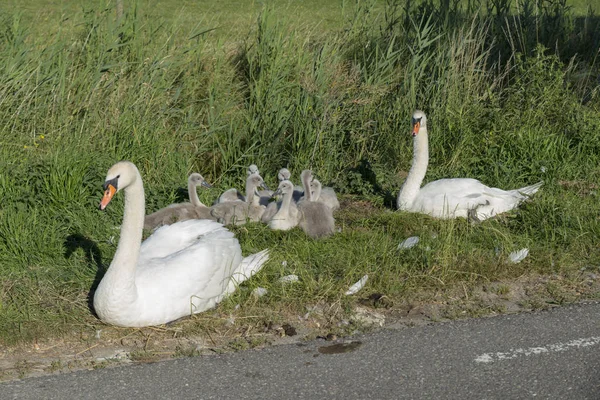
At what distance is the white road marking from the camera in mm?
5027

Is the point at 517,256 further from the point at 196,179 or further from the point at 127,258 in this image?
the point at 127,258

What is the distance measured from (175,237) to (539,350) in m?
2.51

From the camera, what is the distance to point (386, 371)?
16.0 ft

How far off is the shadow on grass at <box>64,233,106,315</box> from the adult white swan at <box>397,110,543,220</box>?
272cm

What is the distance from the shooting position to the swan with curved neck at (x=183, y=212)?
7.23 m

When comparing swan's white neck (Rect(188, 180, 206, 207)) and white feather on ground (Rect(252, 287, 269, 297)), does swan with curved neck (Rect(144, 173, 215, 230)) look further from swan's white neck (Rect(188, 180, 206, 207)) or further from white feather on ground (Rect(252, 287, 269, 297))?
white feather on ground (Rect(252, 287, 269, 297))

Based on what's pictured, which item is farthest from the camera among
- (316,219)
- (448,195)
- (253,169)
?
(253,169)

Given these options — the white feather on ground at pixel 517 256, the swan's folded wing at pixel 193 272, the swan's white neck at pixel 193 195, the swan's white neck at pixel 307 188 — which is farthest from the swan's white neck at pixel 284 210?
the white feather on ground at pixel 517 256

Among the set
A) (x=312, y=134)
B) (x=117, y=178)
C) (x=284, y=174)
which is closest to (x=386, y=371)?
(x=117, y=178)

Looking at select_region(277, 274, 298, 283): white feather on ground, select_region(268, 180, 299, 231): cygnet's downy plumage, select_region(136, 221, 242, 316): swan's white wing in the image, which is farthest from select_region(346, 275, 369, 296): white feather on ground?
select_region(268, 180, 299, 231): cygnet's downy plumage

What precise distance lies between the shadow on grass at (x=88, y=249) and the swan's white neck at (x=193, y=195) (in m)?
1.02

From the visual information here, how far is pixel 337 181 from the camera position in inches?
336

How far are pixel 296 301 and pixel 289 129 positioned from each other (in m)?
3.14

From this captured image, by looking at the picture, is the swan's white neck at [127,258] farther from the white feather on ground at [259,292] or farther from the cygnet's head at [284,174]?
the cygnet's head at [284,174]
